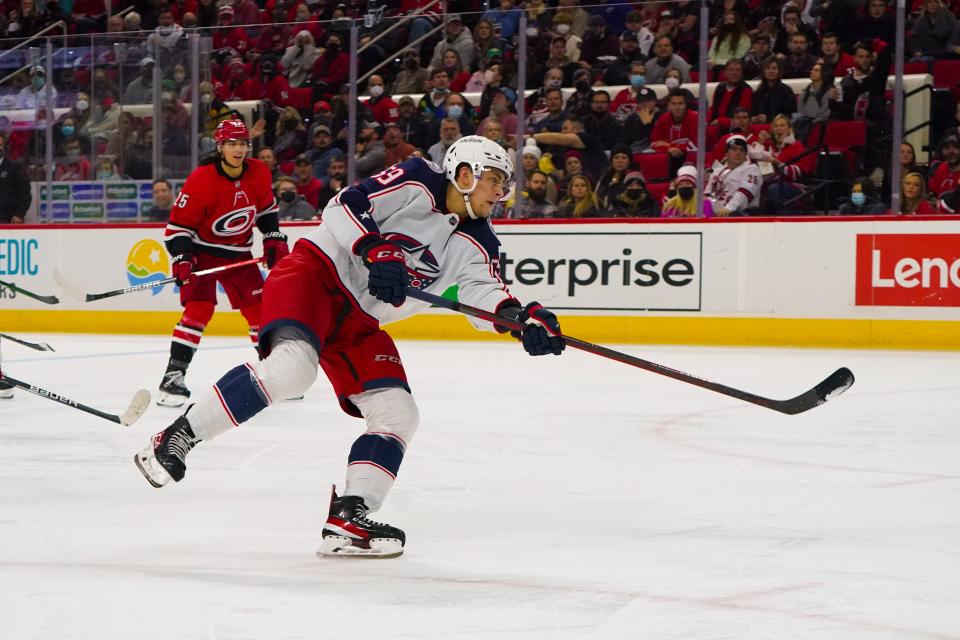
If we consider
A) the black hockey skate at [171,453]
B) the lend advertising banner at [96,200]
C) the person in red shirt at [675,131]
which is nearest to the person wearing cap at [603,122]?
the person in red shirt at [675,131]

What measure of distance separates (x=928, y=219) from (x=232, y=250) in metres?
4.54

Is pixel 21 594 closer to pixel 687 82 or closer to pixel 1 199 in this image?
pixel 687 82

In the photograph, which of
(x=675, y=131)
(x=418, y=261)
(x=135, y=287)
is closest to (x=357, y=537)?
(x=418, y=261)

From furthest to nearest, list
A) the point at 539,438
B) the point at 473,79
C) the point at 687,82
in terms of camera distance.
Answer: the point at 473,79
the point at 687,82
the point at 539,438

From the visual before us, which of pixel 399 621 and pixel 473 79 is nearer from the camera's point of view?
pixel 399 621

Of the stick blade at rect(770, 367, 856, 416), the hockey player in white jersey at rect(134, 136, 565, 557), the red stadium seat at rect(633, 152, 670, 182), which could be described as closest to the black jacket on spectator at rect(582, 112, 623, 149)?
the red stadium seat at rect(633, 152, 670, 182)

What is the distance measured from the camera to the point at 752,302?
8.68 metres

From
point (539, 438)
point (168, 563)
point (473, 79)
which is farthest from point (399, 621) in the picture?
point (473, 79)

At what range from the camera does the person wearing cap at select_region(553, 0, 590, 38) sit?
918 centimetres

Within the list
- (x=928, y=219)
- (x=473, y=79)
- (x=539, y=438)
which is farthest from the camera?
(x=473, y=79)

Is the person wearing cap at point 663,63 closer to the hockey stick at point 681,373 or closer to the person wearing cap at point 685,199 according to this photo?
the person wearing cap at point 685,199

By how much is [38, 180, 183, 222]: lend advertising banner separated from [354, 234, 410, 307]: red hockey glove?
24.2ft

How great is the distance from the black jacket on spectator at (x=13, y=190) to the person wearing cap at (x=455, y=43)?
11.5 ft

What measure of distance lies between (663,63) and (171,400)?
4657 mm
